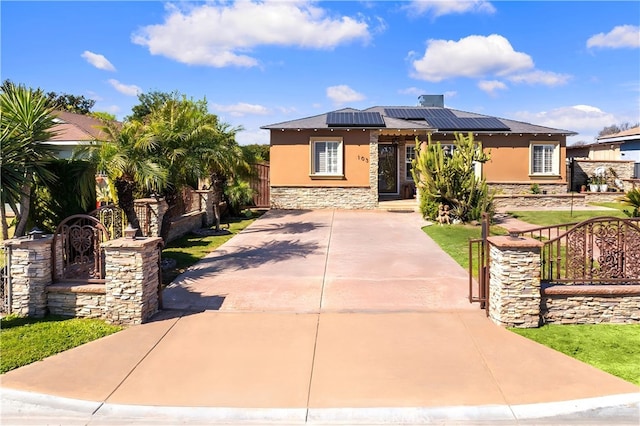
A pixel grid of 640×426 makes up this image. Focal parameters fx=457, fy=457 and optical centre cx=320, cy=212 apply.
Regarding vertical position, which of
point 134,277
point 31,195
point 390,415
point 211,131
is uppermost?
point 211,131

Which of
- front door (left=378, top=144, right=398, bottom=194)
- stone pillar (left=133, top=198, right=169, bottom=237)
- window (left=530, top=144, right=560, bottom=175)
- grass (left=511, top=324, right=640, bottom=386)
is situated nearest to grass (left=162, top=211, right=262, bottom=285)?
stone pillar (left=133, top=198, right=169, bottom=237)

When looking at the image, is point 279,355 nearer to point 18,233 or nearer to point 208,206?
point 18,233

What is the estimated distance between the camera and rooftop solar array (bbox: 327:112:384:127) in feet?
67.8

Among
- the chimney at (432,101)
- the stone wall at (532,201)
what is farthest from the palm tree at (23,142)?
the chimney at (432,101)

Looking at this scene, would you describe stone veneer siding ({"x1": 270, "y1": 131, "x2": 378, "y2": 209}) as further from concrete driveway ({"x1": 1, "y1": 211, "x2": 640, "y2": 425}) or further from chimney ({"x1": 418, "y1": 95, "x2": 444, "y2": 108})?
concrete driveway ({"x1": 1, "y1": 211, "x2": 640, "y2": 425})

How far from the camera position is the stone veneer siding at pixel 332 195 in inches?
830

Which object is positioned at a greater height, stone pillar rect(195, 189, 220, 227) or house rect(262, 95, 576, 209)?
house rect(262, 95, 576, 209)

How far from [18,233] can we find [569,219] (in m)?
16.8

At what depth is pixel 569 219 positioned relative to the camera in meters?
16.7

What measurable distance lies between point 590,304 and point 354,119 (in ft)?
52.7

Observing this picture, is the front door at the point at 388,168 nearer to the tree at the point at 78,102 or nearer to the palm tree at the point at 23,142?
the palm tree at the point at 23,142

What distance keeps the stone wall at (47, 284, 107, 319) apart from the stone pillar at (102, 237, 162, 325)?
0.90ft

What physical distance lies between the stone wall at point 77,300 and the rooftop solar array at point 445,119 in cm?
1785

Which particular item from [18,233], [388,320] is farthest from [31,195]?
[388,320]
